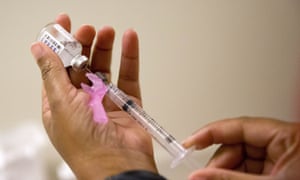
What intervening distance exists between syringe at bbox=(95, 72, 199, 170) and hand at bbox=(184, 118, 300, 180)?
25 mm

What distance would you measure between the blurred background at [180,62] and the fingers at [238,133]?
476mm

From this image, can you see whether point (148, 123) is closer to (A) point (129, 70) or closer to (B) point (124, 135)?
(B) point (124, 135)

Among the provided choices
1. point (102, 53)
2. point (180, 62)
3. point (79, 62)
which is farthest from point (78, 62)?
point (180, 62)

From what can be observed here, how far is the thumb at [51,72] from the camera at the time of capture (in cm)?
84

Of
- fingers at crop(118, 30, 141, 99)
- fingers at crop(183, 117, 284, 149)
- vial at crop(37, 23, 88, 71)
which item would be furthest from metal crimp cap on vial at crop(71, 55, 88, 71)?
fingers at crop(183, 117, 284, 149)

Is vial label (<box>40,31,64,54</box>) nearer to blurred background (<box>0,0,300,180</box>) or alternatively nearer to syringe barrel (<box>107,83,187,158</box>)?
syringe barrel (<box>107,83,187,158</box>)

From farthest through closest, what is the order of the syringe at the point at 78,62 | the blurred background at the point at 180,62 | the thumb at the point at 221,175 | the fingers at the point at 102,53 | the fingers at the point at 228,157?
the blurred background at the point at 180,62 < the fingers at the point at 102,53 < the syringe at the point at 78,62 < the fingers at the point at 228,157 < the thumb at the point at 221,175

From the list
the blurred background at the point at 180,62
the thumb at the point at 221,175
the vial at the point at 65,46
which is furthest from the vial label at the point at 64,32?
the thumb at the point at 221,175

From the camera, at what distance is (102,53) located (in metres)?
0.98

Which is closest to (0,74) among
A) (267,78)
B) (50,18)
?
(50,18)

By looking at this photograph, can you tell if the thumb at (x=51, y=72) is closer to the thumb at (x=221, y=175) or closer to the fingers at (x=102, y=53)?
the fingers at (x=102, y=53)

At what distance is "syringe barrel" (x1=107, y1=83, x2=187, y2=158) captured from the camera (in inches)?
30.0

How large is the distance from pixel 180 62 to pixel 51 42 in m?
0.48

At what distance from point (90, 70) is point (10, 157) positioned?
15.1 inches
